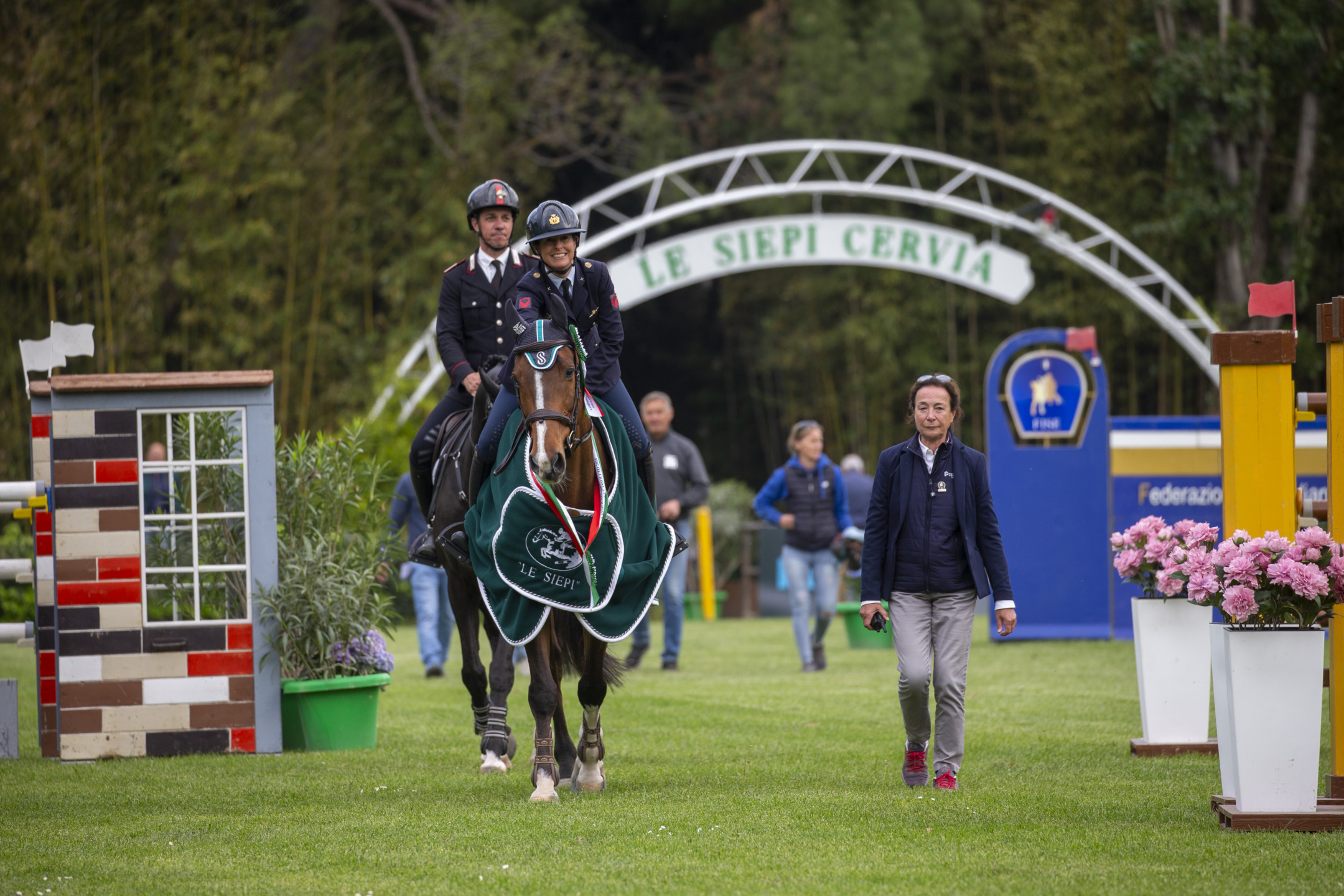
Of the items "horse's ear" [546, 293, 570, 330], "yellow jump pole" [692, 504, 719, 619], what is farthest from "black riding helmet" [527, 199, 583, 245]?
"yellow jump pole" [692, 504, 719, 619]

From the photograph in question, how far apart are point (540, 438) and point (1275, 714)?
2.79 meters

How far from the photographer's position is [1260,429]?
621 cm

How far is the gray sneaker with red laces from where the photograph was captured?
610 cm

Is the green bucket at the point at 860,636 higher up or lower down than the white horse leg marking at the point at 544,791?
lower down

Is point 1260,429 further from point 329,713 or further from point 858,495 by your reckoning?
point 858,495

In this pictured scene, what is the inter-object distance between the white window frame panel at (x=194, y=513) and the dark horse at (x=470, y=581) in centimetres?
117

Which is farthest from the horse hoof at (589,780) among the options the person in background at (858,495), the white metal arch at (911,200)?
the white metal arch at (911,200)

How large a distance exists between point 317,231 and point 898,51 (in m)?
9.37

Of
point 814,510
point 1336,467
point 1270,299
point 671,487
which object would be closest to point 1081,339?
point 814,510

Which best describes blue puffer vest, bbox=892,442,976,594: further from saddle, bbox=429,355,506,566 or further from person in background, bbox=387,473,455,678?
person in background, bbox=387,473,455,678

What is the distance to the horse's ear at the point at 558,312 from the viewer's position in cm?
581

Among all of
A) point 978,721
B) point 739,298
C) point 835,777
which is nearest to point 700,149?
point 739,298

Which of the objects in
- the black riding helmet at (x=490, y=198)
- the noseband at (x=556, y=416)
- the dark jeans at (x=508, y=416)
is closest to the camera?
the noseband at (x=556, y=416)

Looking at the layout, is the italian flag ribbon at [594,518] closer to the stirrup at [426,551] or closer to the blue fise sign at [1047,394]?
the stirrup at [426,551]
